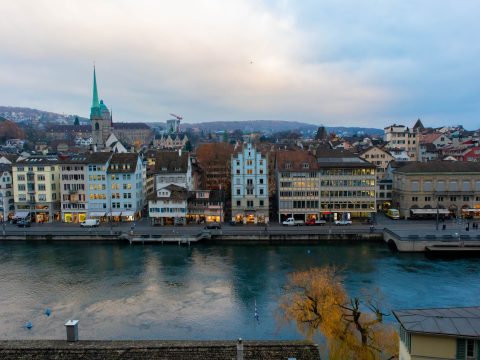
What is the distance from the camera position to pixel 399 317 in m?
18.9

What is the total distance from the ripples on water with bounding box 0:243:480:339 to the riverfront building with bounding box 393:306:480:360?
56.2 feet

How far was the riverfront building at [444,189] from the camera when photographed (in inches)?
3029

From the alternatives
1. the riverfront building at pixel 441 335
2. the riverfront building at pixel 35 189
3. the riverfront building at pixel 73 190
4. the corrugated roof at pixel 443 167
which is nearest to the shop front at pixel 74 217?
the riverfront building at pixel 73 190

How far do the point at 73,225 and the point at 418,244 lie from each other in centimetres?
5421

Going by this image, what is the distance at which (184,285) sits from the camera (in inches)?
1848

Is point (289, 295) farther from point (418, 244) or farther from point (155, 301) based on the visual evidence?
point (418, 244)

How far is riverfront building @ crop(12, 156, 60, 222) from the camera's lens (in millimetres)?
81875

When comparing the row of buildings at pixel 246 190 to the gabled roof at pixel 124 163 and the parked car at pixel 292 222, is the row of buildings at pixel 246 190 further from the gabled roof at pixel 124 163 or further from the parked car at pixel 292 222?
the parked car at pixel 292 222

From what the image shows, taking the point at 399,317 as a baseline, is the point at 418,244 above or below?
below

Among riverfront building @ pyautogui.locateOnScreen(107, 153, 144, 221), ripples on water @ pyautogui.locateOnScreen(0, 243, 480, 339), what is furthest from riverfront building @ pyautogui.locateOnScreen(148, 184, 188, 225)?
ripples on water @ pyautogui.locateOnScreen(0, 243, 480, 339)

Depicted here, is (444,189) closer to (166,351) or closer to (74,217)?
(74,217)

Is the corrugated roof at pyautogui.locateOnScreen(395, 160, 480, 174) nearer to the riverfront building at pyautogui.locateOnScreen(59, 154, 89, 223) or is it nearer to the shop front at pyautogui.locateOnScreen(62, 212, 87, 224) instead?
the riverfront building at pyautogui.locateOnScreen(59, 154, 89, 223)

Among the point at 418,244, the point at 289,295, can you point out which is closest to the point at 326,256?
the point at 418,244

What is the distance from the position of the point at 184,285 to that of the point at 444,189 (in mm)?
51364
